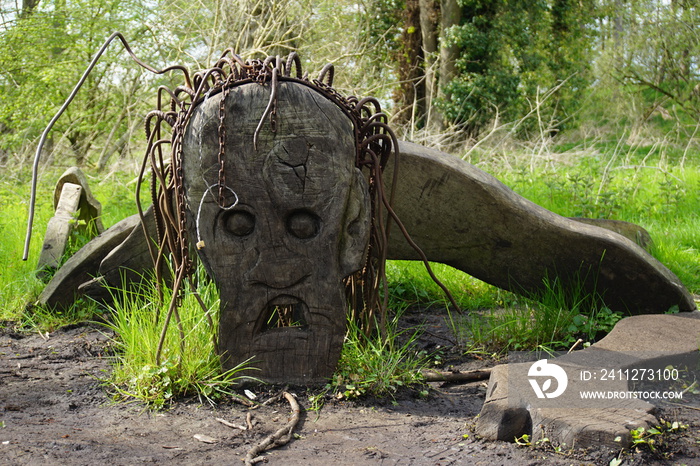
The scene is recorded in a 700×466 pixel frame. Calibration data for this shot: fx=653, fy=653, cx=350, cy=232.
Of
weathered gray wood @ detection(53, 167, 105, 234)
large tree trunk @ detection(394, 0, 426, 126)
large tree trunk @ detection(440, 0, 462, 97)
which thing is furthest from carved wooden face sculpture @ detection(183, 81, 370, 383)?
large tree trunk @ detection(394, 0, 426, 126)

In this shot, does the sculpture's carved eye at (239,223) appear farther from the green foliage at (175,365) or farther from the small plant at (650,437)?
the small plant at (650,437)

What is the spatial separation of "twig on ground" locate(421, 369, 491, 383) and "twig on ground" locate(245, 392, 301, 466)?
77 cm

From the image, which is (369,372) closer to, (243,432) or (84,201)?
(243,432)

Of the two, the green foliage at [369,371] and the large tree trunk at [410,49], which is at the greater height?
the large tree trunk at [410,49]

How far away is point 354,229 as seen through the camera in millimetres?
2986

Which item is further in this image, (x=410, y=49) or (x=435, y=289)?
(x=410, y=49)

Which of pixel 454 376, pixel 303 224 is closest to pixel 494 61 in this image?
pixel 454 376

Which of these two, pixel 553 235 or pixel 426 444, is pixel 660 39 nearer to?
pixel 553 235

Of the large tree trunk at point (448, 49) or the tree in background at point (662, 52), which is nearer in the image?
the tree in background at point (662, 52)

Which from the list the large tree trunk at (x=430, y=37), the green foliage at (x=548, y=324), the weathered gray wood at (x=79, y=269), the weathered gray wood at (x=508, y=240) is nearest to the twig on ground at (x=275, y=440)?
the green foliage at (x=548, y=324)

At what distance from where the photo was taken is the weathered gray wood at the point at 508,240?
3.77m

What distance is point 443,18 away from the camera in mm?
11625

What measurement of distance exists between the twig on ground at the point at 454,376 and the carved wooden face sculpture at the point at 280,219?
505 mm

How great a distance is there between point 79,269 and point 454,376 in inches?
101
